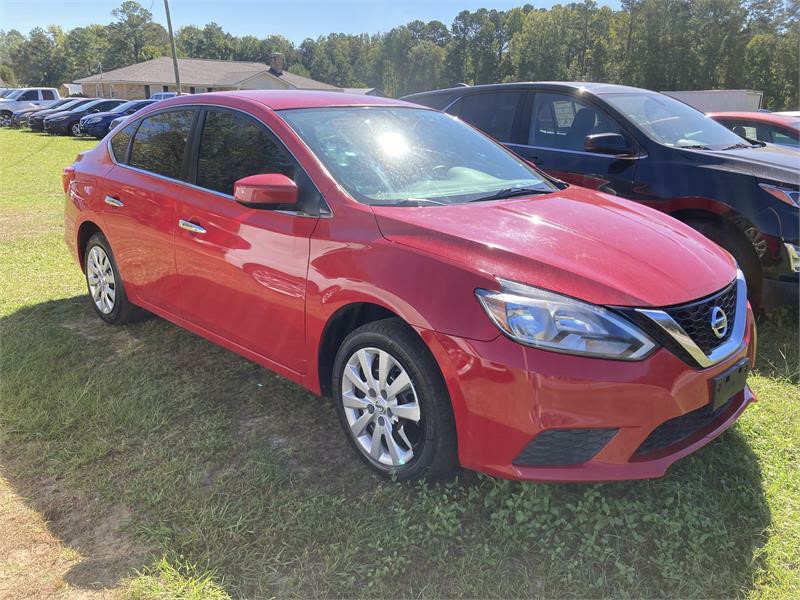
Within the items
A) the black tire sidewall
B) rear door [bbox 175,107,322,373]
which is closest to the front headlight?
rear door [bbox 175,107,322,373]

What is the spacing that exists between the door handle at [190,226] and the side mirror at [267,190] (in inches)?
25.2

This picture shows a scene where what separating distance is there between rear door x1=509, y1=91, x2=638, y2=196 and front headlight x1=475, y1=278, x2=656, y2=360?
2.83m

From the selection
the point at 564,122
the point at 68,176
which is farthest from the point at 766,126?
the point at 68,176

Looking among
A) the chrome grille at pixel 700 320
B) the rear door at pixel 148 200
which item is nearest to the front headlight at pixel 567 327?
the chrome grille at pixel 700 320

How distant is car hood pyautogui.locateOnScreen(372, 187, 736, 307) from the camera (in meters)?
2.28

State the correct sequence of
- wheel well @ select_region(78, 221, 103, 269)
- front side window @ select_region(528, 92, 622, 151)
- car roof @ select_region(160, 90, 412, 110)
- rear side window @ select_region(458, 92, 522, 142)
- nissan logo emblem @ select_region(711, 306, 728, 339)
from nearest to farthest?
nissan logo emblem @ select_region(711, 306, 728, 339), car roof @ select_region(160, 90, 412, 110), wheel well @ select_region(78, 221, 103, 269), front side window @ select_region(528, 92, 622, 151), rear side window @ select_region(458, 92, 522, 142)

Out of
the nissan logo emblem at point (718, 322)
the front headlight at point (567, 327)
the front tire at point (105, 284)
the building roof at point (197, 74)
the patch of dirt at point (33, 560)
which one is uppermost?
the building roof at point (197, 74)

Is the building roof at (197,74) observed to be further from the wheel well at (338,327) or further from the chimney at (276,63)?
the wheel well at (338,327)

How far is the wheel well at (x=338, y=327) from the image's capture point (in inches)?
107

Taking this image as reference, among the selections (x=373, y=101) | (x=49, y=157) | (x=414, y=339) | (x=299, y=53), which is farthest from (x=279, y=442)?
(x=299, y=53)

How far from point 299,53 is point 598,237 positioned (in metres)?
133

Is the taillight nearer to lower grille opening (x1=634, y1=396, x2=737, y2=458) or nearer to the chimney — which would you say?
lower grille opening (x1=634, y1=396, x2=737, y2=458)

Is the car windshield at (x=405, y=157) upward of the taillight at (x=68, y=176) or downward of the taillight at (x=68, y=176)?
upward

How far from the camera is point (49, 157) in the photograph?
58.1 feet
